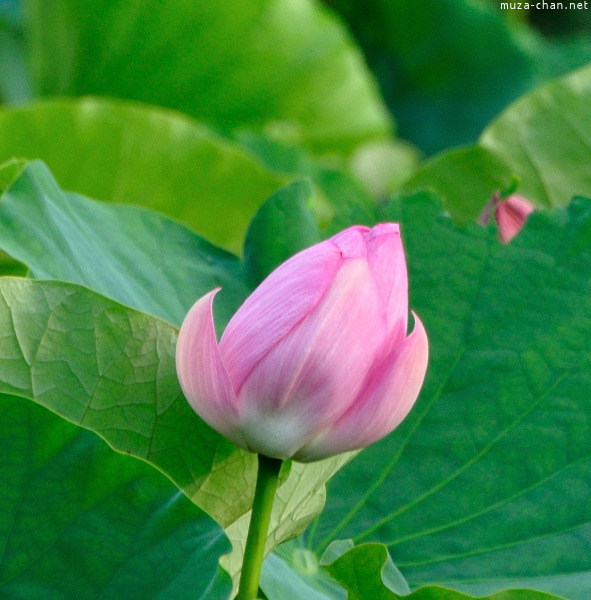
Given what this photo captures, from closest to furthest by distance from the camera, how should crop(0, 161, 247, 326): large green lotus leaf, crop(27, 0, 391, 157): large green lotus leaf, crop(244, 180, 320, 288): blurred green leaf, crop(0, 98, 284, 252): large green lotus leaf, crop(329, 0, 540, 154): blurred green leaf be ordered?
1. crop(0, 161, 247, 326): large green lotus leaf
2. crop(244, 180, 320, 288): blurred green leaf
3. crop(0, 98, 284, 252): large green lotus leaf
4. crop(27, 0, 391, 157): large green lotus leaf
5. crop(329, 0, 540, 154): blurred green leaf

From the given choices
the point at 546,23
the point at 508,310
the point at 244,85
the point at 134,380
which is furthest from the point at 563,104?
the point at 546,23

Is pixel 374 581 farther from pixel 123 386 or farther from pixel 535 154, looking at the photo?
pixel 535 154

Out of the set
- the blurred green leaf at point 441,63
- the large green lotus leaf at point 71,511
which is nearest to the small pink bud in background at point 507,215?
the large green lotus leaf at point 71,511

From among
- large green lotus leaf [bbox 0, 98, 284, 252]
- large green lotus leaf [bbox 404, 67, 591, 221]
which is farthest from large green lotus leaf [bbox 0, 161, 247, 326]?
large green lotus leaf [bbox 0, 98, 284, 252]

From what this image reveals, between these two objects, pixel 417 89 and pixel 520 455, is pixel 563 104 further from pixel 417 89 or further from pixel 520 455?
pixel 417 89

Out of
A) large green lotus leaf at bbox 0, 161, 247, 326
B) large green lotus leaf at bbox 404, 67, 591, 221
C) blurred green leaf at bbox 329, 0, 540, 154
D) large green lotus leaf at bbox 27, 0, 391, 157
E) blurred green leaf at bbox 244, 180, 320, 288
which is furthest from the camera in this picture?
blurred green leaf at bbox 329, 0, 540, 154

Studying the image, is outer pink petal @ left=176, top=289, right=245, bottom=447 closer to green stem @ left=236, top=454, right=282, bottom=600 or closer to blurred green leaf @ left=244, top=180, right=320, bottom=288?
green stem @ left=236, top=454, right=282, bottom=600

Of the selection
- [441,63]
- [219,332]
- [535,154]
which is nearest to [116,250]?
[219,332]
